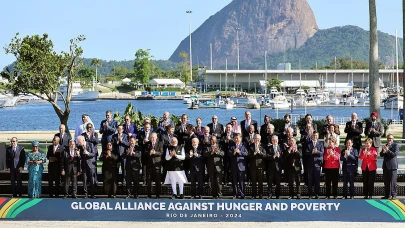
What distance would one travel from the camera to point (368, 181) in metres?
16.3

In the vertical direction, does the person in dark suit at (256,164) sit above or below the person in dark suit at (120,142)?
below

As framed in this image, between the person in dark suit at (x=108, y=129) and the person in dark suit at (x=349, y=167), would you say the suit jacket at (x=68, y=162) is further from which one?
the person in dark suit at (x=349, y=167)

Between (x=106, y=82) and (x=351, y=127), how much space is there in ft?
565

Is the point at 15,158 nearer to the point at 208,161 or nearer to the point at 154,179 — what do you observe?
the point at 154,179

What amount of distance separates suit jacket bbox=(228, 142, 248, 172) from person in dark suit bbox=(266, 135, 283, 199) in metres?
0.55

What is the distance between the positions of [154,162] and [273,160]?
278cm

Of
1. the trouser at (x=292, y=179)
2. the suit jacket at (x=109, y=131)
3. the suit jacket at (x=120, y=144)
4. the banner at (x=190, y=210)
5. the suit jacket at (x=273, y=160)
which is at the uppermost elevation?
the suit jacket at (x=109, y=131)

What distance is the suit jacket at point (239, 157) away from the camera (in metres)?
16.4

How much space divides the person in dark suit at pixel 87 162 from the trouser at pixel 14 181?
1621 millimetres

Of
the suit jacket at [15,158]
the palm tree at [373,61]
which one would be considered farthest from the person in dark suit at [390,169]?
the palm tree at [373,61]

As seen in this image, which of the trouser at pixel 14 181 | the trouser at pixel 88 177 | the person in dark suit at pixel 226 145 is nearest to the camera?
the trouser at pixel 88 177

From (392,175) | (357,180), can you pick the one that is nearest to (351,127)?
(357,180)

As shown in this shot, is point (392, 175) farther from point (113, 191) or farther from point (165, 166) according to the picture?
point (113, 191)

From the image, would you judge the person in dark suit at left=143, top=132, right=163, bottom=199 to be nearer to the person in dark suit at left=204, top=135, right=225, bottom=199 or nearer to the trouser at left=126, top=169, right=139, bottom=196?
the trouser at left=126, top=169, right=139, bottom=196
